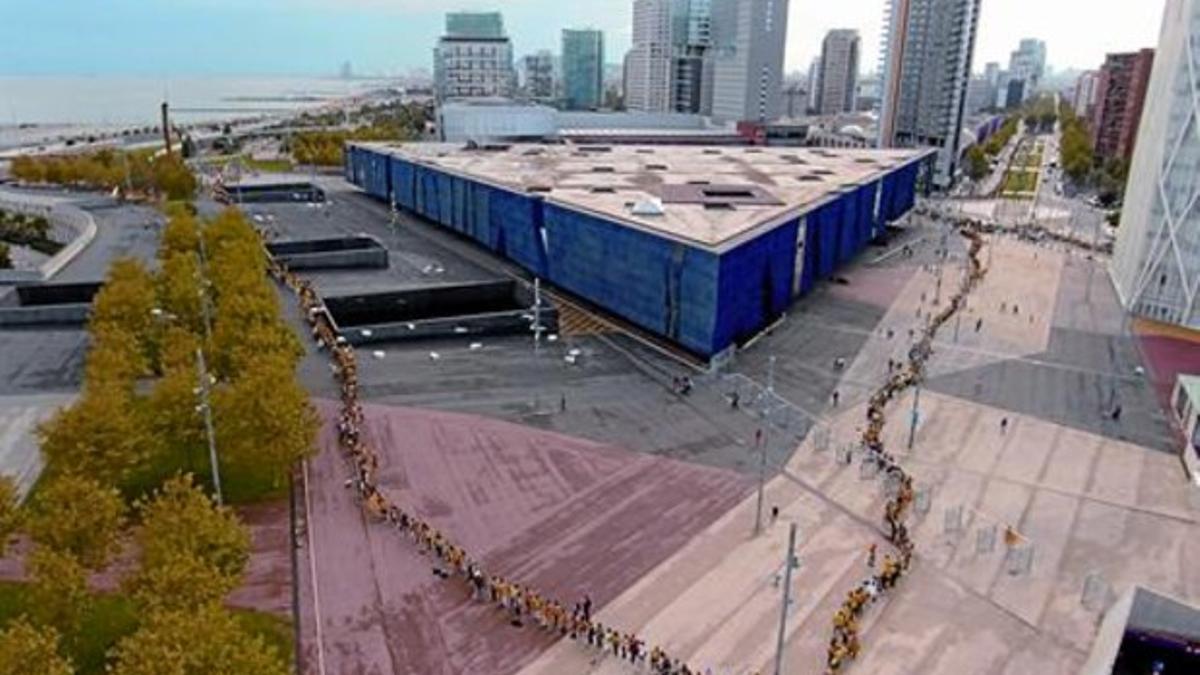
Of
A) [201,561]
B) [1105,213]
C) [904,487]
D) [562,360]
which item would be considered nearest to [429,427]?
[562,360]

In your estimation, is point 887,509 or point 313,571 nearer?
point 313,571

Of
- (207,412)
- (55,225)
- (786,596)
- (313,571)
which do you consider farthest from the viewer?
(55,225)

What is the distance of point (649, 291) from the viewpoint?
5625 centimetres

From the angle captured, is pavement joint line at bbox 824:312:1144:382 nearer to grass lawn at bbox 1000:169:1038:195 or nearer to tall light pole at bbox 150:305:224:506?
tall light pole at bbox 150:305:224:506

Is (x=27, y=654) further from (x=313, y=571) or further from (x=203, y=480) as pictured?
(x=203, y=480)

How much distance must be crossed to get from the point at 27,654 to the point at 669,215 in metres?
47.4

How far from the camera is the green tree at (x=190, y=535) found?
81.4 feet

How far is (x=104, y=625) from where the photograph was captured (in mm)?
27656

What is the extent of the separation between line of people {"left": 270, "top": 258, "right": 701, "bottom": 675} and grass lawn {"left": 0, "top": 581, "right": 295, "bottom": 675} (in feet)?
19.0

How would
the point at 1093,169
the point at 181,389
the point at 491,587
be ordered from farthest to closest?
1. the point at 1093,169
2. the point at 181,389
3. the point at 491,587

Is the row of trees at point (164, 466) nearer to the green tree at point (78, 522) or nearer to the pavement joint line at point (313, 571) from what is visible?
the green tree at point (78, 522)

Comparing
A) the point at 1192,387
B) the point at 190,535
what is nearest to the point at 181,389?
the point at 190,535

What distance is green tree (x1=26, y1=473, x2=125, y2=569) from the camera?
25.8m

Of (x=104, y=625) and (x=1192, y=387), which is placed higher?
(x=1192, y=387)
